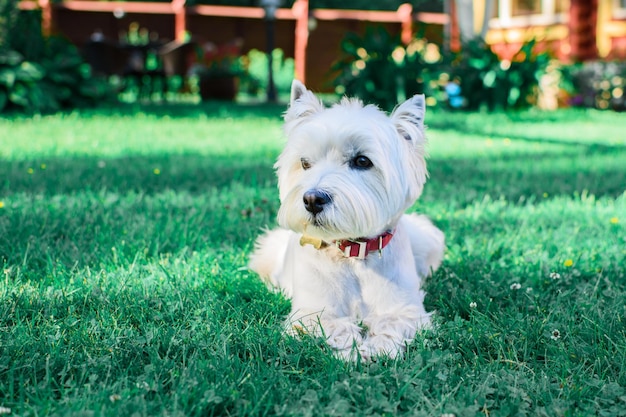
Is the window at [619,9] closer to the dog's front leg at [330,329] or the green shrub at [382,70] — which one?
the green shrub at [382,70]

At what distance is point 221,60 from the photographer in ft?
61.0

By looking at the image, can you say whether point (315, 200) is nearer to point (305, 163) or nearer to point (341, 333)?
point (305, 163)

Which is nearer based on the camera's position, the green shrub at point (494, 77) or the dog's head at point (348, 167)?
the dog's head at point (348, 167)

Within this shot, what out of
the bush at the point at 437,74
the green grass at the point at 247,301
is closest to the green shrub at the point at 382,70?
the bush at the point at 437,74

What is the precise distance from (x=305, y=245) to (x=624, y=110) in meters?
13.8

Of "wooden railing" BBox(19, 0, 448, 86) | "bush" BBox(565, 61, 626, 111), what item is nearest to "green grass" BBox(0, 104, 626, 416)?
"bush" BBox(565, 61, 626, 111)

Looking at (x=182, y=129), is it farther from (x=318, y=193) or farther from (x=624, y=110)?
(x=624, y=110)

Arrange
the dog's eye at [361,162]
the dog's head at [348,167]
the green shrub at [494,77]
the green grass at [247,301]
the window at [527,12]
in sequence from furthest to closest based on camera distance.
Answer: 1. the window at [527,12]
2. the green shrub at [494,77]
3. the dog's eye at [361,162]
4. the dog's head at [348,167]
5. the green grass at [247,301]

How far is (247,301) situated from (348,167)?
0.89 metres

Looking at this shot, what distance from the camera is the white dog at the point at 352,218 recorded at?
110 inches

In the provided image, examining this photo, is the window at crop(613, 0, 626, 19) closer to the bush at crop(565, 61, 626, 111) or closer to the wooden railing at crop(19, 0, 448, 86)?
the bush at crop(565, 61, 626, 111)

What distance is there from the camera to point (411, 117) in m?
3.08

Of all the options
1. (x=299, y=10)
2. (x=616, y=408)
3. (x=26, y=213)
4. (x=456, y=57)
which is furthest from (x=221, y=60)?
(x=616, y=408)

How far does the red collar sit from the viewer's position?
9.87ft
